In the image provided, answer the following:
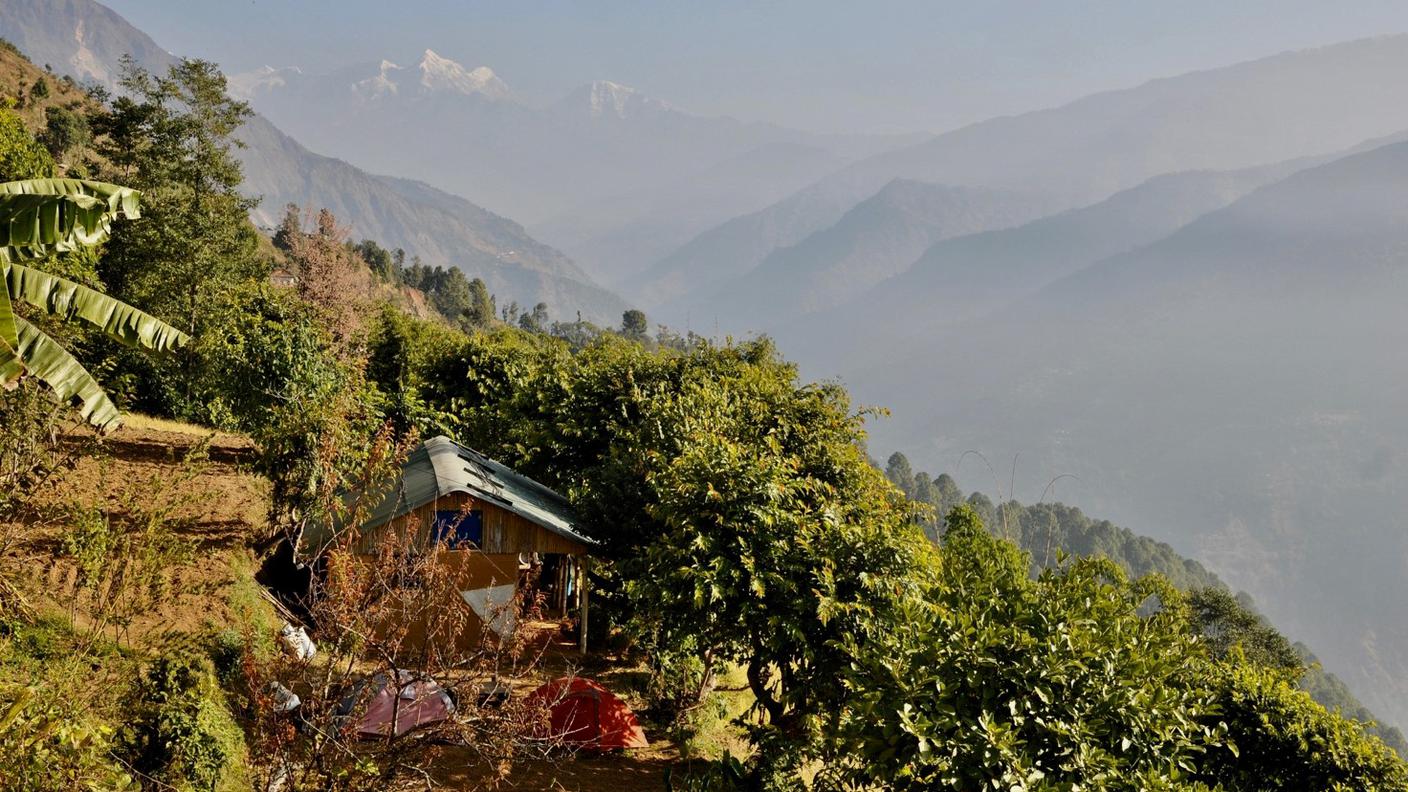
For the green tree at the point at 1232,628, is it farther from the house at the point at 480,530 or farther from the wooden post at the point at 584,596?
the house at the point at 480,530

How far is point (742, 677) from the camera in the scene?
71.6 ft

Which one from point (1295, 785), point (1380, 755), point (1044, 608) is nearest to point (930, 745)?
point (1044, 608)

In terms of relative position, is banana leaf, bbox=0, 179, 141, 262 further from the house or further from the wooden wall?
the wooden wall

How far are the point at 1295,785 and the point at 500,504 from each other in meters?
14.5

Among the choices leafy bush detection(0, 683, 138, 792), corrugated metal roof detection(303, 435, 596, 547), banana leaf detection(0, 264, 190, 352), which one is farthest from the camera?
corrugated metal roof detection(303, 435, 596, 547)

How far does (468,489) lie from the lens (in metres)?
17.3

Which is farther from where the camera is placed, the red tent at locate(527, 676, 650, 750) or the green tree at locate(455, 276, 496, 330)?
the green tree at locate(455, 276, 496, 330)

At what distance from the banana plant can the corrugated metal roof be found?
6479mm

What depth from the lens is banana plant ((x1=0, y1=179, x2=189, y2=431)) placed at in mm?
8477

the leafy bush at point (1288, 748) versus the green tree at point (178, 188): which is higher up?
the green tree at point (178, 188)

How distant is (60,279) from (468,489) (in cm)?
915

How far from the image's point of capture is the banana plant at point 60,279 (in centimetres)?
848

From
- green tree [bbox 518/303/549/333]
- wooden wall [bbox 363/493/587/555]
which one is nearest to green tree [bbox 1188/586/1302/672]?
wooden wall [bbox 363/493/587/555]

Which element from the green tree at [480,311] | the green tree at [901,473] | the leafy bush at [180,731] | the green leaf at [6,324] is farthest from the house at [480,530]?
the green tree at [901,473]
